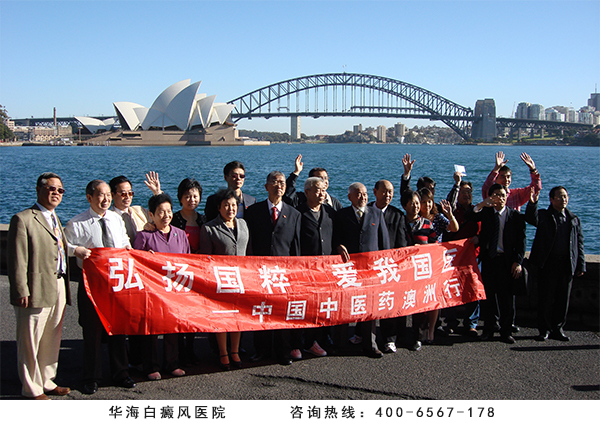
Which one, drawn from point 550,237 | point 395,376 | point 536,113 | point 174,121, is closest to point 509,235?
point 550,237

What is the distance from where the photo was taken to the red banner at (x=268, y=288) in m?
4.13

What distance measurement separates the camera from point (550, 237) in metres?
5.09

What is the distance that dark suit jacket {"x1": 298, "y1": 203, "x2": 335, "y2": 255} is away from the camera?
4.73 m

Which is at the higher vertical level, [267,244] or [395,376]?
[267,244]

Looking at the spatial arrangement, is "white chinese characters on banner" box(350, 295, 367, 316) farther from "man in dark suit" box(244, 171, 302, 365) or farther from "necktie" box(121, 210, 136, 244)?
"necktie" box(121, 210, 136, 244)

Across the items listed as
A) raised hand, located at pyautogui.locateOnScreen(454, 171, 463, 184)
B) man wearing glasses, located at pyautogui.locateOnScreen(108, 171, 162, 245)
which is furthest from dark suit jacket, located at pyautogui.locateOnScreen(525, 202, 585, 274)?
man wearing glasses, located at pyautogui.locateOnScreen(108, 171, 162, 245)

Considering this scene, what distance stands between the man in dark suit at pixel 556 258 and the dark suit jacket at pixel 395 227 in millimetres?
1277

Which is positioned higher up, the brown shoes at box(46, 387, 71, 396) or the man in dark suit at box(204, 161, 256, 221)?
the man in dark suit at box(204, 161, 256, 221)

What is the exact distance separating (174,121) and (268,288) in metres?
101

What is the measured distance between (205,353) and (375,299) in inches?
65.7

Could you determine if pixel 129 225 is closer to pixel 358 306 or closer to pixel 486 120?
pixel 358 306

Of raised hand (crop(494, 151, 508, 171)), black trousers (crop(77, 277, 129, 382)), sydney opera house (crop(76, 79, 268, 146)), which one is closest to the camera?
black trousers (crop(77, 277, 129, 382))

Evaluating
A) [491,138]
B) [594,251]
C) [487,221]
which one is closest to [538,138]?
[491,138]
